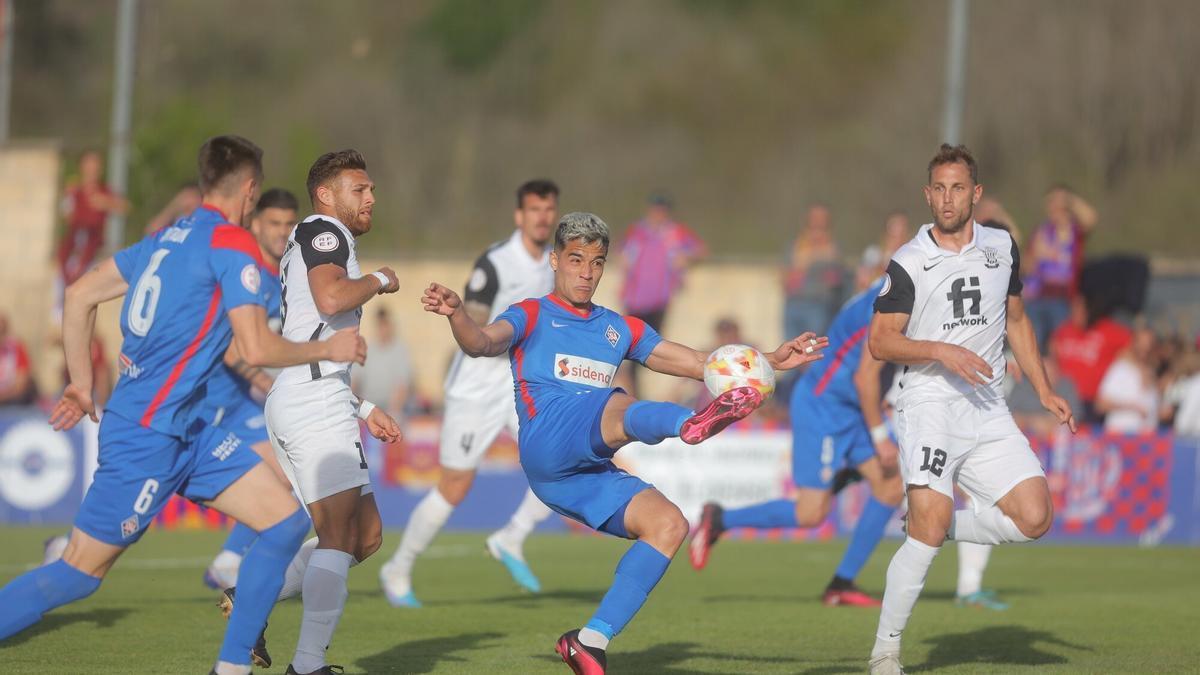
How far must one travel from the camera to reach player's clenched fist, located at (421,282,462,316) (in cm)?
661

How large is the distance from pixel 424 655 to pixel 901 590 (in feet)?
8.26

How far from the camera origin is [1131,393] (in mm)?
18172

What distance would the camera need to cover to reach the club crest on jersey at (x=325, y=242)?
22.8 ft

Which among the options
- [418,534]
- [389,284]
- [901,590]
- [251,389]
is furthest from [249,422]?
[901,590]

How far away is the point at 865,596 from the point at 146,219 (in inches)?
690

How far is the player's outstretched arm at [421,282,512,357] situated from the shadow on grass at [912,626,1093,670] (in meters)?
2.80

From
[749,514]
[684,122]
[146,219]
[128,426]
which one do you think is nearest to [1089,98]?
[684,122]

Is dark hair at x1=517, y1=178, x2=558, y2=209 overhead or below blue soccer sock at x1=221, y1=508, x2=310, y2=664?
overhead

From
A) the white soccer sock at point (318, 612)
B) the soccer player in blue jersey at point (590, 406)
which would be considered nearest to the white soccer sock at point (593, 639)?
the soccer player in blue jersey at point (590, 406)

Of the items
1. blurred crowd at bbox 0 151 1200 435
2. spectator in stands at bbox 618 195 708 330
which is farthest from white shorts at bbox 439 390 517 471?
spectator in stands at bbox 618 195 708 330

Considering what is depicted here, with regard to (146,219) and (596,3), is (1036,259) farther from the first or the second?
(596,3)

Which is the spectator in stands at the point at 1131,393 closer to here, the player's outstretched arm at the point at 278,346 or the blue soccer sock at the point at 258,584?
the blue soccer sock at the point at 258,584

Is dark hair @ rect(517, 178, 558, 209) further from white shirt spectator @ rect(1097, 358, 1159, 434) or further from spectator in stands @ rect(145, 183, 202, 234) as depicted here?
white shirt spectator @ rect(1097, 358, 1159, 434)

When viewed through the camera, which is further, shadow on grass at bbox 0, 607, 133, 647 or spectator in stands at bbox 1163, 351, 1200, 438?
spectator in stands at bbox 1163, 351, 1200, 438
